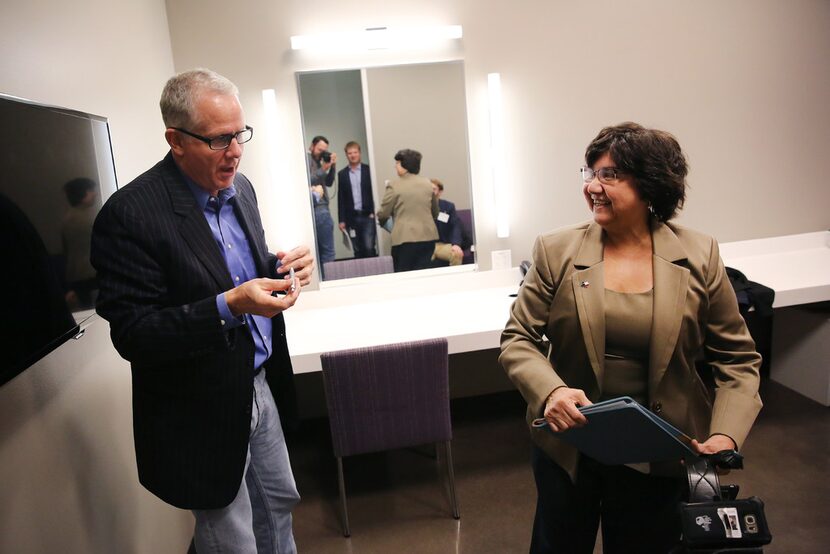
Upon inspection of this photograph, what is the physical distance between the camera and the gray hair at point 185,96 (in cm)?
125

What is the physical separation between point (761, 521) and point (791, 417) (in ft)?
7.29

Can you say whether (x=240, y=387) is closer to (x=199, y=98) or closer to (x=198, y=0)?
(x=199, y=98)

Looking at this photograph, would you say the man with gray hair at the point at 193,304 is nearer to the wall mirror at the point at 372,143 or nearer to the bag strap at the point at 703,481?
the bag strap at the point at 703,481

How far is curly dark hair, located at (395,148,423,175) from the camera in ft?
9.87

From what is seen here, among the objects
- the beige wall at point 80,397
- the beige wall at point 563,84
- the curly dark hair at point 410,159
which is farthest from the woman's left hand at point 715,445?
the curly dark hair at point 410,159

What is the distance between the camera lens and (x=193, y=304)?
1.22m

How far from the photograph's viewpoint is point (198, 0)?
2.75 metres

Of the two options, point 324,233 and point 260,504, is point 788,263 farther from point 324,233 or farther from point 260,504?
point 260,504

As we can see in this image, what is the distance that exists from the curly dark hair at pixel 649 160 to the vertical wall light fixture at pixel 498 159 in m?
1.64

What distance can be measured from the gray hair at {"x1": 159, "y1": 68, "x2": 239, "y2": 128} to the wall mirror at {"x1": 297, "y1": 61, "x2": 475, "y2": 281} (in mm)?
1665

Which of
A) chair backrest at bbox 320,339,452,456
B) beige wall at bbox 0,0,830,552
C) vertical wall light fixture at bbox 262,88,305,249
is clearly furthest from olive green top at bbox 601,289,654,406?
vertical wall light fixture at bbox 262,88,305,249

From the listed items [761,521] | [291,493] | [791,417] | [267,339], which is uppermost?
[267,339]

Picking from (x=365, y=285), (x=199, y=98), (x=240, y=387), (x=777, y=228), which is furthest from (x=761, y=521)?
(x=777, y=228)

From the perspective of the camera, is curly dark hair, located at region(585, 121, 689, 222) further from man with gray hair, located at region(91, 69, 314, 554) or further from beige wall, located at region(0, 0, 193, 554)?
beige wall, located at region(0, 0, 193, 554)
